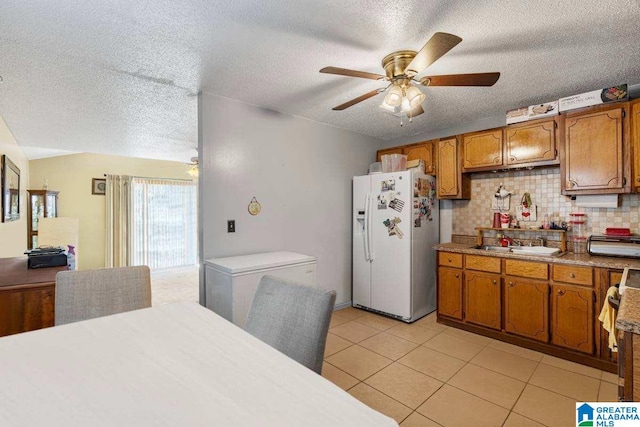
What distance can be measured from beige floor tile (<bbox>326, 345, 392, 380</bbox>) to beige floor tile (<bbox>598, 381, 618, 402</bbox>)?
4.57 ft

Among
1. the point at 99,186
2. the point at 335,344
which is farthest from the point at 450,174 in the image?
the point at 99,186

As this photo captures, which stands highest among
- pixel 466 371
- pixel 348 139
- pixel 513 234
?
pixel 348 139

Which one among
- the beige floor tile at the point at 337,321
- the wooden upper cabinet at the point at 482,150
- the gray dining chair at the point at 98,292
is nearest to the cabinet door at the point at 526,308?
the wooden upper cabinet at the point at 482,150

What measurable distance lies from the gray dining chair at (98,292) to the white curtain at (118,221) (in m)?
4.93

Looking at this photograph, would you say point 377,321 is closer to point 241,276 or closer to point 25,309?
point 241,276

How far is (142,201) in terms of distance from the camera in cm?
596

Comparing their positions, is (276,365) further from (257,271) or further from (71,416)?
(257,271)

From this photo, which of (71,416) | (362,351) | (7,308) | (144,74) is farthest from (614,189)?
(7,308)

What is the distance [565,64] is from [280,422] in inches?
111

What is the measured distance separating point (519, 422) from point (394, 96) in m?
2.12

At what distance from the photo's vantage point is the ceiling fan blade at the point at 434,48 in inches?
53.8

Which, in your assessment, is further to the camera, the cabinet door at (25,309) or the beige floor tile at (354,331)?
the beige floor tile at (354,331)

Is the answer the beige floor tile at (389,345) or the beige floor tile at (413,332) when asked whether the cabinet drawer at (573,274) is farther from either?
the beige floor tile at (389,345)

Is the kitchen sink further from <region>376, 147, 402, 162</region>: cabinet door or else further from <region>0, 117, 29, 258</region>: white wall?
<region>0, 117, 29, 258</region>: white wall
